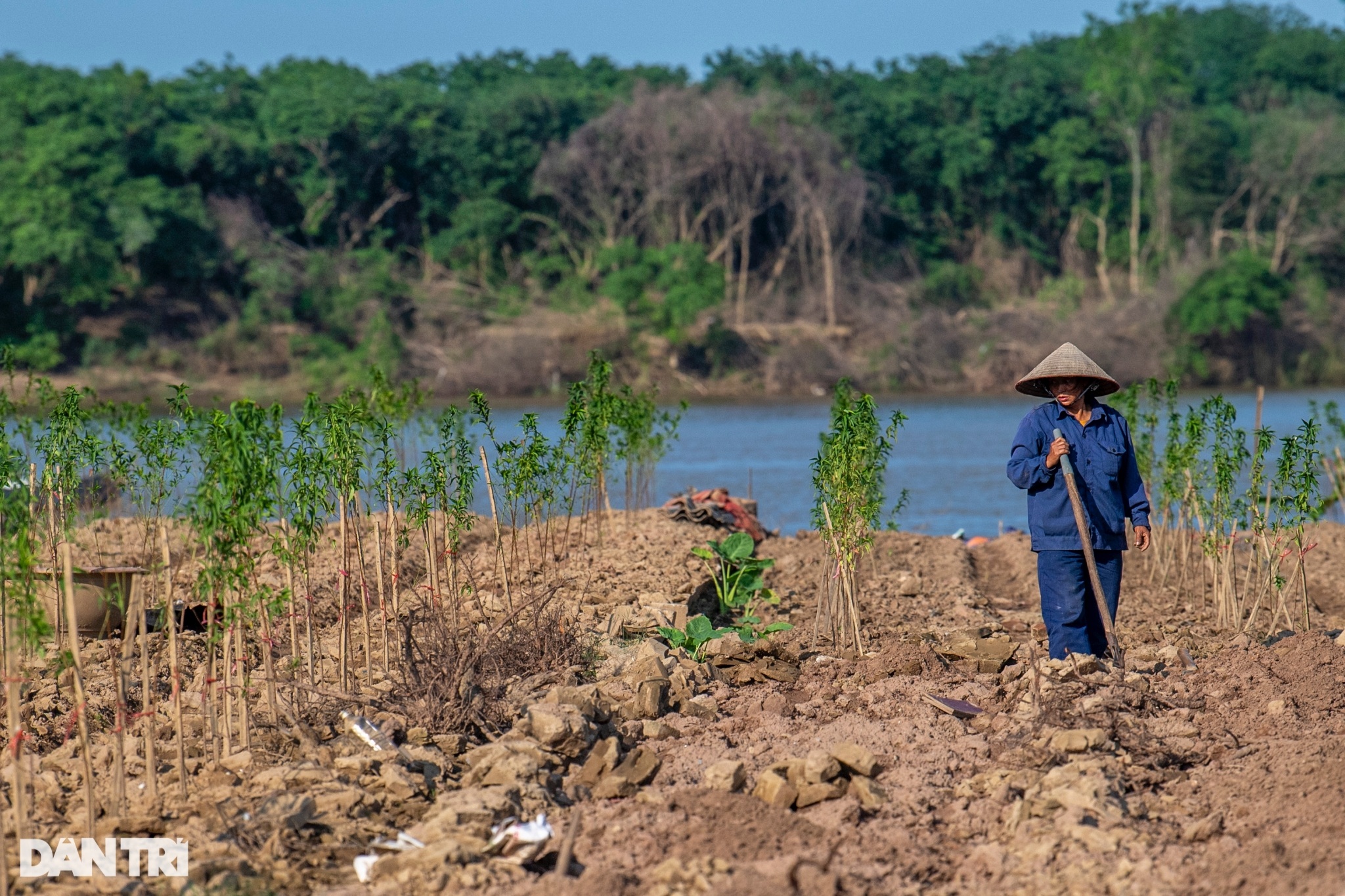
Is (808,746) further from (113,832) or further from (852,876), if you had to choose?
(113,832)

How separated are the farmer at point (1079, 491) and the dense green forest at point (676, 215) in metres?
32.8

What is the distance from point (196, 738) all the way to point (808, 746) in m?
2.47

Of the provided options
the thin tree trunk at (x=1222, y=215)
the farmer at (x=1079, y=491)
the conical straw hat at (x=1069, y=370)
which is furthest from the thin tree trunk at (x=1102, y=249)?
the farmer at (x=1079, y=491)

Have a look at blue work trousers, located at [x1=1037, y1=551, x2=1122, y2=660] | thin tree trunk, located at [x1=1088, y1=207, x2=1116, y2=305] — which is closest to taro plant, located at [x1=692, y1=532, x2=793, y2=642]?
blue work trousers, located at [x1=1037, y1=551, x2=1122, y2=660]

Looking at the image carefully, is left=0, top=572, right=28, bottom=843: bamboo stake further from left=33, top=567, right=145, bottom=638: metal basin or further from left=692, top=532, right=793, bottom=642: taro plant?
left=692, top=532, right=793, bottom=642: taro plant

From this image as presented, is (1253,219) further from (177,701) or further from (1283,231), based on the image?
(177,701)

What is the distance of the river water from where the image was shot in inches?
656

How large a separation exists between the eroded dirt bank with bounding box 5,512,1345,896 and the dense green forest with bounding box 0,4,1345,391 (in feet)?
107

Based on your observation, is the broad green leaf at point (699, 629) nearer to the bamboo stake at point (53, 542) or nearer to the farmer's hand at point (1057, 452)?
the farmer's hand at point (1057, 452)

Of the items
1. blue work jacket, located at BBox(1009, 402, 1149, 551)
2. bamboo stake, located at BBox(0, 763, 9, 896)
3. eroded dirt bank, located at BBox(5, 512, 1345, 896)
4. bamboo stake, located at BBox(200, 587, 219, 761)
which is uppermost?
blue work jacket, located at BBox(1009, 402, 1149, 551)

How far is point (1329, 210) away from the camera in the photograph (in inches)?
1928

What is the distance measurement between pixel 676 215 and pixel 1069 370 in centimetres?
4039

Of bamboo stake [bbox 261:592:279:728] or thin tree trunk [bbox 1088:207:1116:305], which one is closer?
bamboo stake [bbox 261:592:279:728]

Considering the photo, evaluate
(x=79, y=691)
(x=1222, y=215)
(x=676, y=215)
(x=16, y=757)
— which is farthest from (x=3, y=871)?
(x=1222, y=215)
